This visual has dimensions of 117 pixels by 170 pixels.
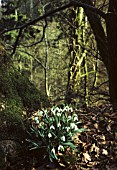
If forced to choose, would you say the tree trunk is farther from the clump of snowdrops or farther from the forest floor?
the clump of snowdrops

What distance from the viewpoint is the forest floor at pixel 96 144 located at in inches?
162

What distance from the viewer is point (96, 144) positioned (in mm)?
4465

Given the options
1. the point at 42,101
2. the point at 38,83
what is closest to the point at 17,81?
the point at 42,101

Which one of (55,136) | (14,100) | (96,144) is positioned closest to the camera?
(55,136)

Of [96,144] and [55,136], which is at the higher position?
[55,136]

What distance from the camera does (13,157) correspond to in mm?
4035

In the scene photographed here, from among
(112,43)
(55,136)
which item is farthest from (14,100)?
(112,43)

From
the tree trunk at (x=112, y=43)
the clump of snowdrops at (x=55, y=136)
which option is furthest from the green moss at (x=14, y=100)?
the tree trunk at (x=112, y=43)

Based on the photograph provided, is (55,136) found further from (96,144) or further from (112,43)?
(112,43)

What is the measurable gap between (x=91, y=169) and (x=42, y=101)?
67.9 inches

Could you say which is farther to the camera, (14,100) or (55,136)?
(14,100)

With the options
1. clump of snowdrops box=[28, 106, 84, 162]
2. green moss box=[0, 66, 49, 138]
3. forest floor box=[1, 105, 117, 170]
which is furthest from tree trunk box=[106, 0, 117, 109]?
clump of snowdrops box=[28, 106, 84, 162]

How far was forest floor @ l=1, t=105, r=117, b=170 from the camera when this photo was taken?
13.5 ft

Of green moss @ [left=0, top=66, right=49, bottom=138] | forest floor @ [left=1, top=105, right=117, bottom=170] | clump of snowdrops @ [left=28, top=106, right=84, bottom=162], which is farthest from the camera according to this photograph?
green moss @ [left=0, top=66, right=49, bottom=138]
